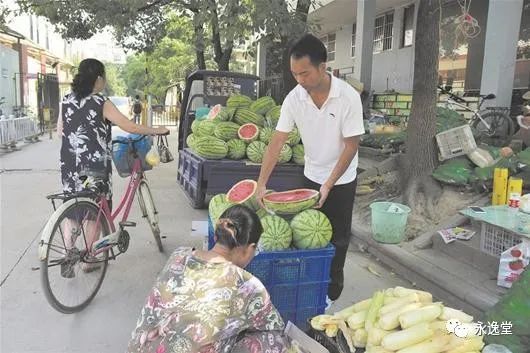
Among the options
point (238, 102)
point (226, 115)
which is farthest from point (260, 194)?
point (238, 102)

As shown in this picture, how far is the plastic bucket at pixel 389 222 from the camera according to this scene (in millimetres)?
5320

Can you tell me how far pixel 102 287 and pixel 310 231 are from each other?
7.73 feet

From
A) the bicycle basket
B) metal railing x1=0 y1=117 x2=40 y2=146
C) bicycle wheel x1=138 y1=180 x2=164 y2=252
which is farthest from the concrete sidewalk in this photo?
metal railing x1=0 y1=117 x2=40 y2=146

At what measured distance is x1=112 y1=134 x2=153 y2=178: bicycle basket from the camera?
4715 mm

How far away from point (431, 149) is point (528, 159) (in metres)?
1.17

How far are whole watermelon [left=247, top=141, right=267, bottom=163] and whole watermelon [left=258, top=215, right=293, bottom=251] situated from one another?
349cm

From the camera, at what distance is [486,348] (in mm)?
2355

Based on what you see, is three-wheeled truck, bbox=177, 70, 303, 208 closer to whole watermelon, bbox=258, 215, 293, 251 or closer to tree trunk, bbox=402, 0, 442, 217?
tree trunk, bbox=402, 0, 442, 217

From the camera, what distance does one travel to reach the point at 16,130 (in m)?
14.1

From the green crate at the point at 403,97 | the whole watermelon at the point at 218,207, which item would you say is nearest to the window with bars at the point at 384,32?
the green crate at the point at 403,97

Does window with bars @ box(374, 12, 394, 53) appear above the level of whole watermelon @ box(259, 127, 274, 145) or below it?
above

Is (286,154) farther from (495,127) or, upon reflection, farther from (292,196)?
(495,127)

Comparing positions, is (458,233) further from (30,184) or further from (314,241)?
(30,184)

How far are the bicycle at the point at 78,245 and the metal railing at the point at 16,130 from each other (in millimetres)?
10424
